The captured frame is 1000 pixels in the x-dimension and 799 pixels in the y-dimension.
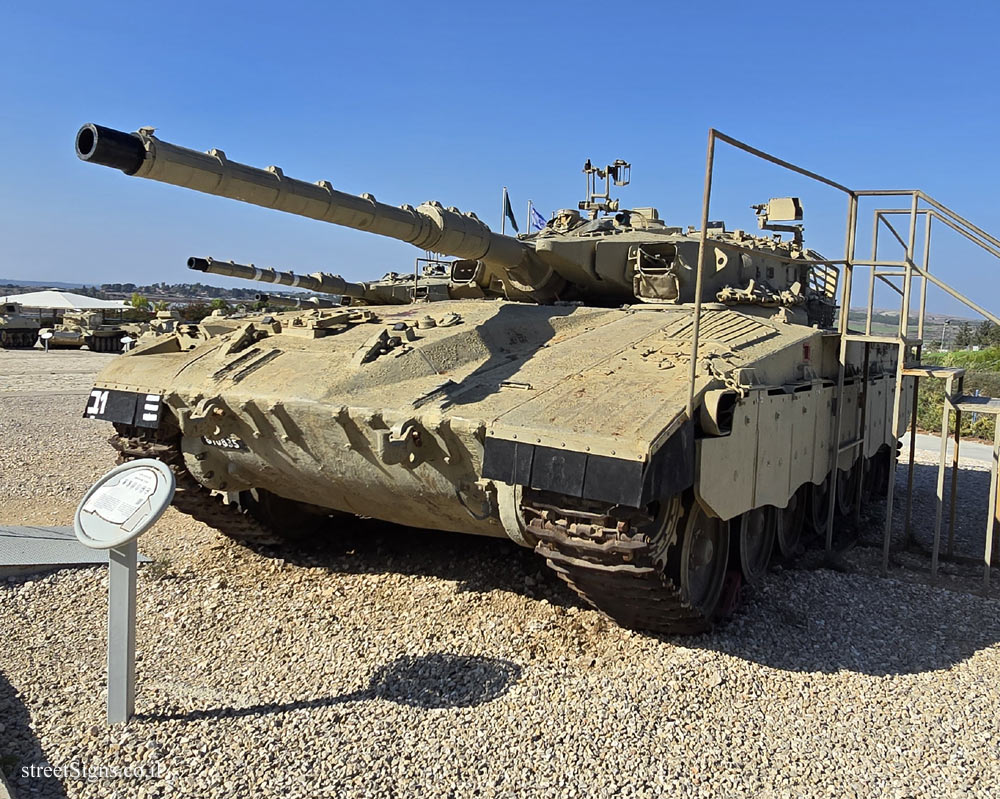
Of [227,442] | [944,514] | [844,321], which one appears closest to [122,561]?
[227,442]

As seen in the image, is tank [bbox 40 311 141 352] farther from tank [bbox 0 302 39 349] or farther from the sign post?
the sign post

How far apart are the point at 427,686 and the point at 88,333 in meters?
32.8

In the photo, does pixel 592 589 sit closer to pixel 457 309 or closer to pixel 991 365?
pixel 457 309

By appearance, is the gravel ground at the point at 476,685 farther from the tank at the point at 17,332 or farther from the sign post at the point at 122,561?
the tank at the point at 17,332

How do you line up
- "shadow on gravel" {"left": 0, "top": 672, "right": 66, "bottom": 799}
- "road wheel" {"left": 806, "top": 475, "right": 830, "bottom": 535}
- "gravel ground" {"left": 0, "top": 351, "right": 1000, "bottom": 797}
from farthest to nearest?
"road wheel" {"left": 806, "top": 475, "right": 830, "bottom": 535} → "gravel ground" {"left": 0, "top": 351, "right": 1000, "bottom": 797} → "shadow on gravel" {"left": 0, "top": 672, "right": 66, "bottom": 799}

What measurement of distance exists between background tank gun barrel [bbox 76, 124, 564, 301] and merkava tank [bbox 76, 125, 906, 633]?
14 millimetres

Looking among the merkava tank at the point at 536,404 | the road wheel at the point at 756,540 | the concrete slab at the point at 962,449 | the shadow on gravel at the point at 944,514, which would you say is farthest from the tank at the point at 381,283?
the concrete slab at the point at 962,449

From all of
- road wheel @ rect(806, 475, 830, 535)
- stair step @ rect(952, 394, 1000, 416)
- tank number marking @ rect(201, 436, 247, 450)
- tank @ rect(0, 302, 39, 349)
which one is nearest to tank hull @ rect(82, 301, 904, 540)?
tank number marking @ rect(201, 436, 247, 450)

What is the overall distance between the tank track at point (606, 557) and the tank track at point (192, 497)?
10.3ft

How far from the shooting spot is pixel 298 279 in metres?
9.62

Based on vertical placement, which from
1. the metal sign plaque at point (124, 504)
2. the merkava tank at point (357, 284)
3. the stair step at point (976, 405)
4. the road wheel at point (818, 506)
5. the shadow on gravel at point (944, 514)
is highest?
the merkava tank at point (357, 284)

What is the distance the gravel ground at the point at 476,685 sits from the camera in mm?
4227

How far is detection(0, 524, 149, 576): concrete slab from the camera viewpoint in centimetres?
676

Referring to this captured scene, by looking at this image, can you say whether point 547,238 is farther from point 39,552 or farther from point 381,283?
point 39,552
